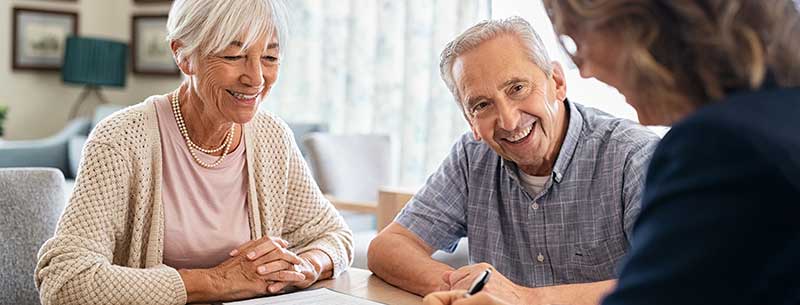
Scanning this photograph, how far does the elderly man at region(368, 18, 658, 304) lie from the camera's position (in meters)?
1.68

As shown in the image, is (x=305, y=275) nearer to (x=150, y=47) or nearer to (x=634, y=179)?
(x=634, y=179)

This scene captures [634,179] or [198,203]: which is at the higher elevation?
[634,179]

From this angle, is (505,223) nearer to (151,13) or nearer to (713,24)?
(713,24)

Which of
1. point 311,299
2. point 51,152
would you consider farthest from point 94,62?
point 311,299

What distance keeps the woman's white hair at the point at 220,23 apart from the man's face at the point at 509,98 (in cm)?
38

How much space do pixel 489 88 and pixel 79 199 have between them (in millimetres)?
773

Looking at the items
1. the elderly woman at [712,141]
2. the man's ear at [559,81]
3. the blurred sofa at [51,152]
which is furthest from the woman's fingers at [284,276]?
the blurred sofa at [51,152]

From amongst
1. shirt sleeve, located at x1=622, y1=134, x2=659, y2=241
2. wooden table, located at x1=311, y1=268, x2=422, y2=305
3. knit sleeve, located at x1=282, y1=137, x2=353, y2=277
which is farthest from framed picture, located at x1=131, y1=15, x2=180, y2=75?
shirt sleeve, located at x1=622, y1=134, x2=659, y2=241

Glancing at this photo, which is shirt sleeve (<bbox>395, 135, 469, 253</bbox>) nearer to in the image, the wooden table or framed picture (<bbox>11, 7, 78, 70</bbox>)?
the wooden table

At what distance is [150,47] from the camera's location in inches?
257

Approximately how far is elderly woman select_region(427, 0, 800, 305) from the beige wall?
5.83 metres

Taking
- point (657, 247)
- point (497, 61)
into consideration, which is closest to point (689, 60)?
point (657, 247)

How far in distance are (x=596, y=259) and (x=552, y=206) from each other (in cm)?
13

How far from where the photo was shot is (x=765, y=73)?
0.79 m
